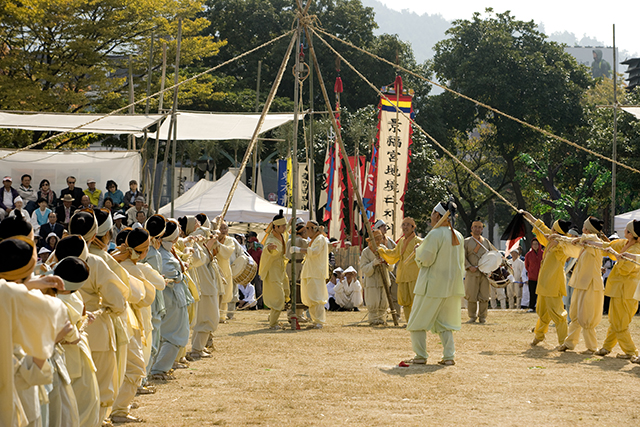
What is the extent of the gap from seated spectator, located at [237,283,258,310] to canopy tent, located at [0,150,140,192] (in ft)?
11.8

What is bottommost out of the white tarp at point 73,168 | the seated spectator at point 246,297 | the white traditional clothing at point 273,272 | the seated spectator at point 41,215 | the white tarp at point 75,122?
the seated spectator at point 246,297

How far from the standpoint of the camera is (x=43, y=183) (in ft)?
50.2

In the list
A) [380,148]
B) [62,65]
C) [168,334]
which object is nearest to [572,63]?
[380,148]

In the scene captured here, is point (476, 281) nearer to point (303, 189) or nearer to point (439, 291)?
point (439, 291)

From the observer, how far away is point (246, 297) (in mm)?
17562

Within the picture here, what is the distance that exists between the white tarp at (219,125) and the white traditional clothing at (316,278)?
3173 millimetres

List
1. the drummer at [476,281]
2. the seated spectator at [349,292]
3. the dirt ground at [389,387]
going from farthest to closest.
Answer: the seated spectator at [349,292] → the drummer at [476,281] → the dirt ground at [389,387]

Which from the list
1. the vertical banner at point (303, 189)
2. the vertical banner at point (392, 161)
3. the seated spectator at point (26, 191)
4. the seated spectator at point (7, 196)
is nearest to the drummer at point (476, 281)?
the vertical banner at point (392, 161)

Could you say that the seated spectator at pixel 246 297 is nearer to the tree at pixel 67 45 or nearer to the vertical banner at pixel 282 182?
the vertical banner at pixel 282 182

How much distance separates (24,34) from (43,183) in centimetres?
728

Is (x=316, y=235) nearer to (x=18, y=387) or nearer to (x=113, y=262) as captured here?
(x=113, y=262)

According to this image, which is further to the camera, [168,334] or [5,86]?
[5,86]

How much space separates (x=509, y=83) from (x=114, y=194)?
2318 cm

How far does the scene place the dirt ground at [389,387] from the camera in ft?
20.2
